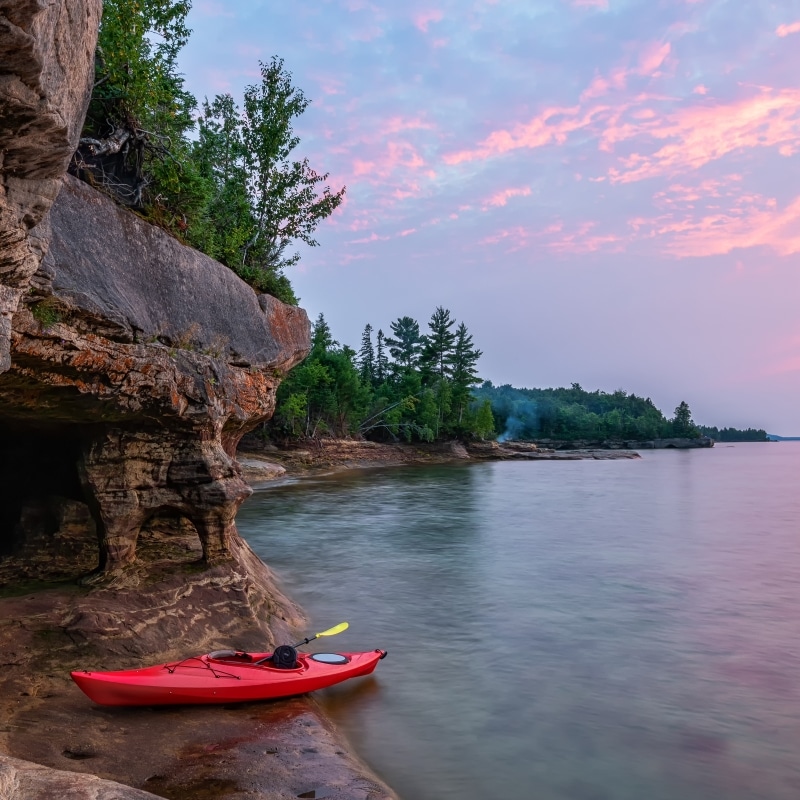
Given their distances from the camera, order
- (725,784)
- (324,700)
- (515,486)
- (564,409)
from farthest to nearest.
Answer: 1. (564,409)
2. (515,486)
3. (324,700)
4. (725,784)

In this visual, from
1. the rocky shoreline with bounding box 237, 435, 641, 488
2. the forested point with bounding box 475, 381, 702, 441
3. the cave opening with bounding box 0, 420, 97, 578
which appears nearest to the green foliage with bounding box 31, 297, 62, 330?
the cave opening with bounding box 0, 420, 97, 578

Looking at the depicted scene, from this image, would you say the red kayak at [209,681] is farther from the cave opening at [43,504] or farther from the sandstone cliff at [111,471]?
the cave opening at [43,504]

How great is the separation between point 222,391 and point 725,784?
8.39 metres

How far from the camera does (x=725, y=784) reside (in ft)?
23.5

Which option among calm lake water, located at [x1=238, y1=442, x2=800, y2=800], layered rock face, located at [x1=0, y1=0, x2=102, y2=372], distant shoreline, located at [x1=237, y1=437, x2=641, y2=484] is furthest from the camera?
distant shoreline, located at [x1=237, y1=437, x2=641, y2=484]

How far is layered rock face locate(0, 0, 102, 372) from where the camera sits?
353 cm

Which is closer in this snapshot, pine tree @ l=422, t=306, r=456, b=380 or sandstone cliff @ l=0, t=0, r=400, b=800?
sandstone cliff @ l=0, t=0, r=400, b=800

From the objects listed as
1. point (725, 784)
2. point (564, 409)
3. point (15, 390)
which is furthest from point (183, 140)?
point (564, 409)

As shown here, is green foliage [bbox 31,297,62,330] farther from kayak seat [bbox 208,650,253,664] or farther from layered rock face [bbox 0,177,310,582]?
kayak seat [bbox 208,650,253,664]

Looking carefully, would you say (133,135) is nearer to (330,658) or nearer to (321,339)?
(330,658)

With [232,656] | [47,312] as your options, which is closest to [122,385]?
[47,312]

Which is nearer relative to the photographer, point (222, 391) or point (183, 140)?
point (222, 391)

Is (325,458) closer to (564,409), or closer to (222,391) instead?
(222,391)

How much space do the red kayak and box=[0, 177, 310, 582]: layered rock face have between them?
2277mm
